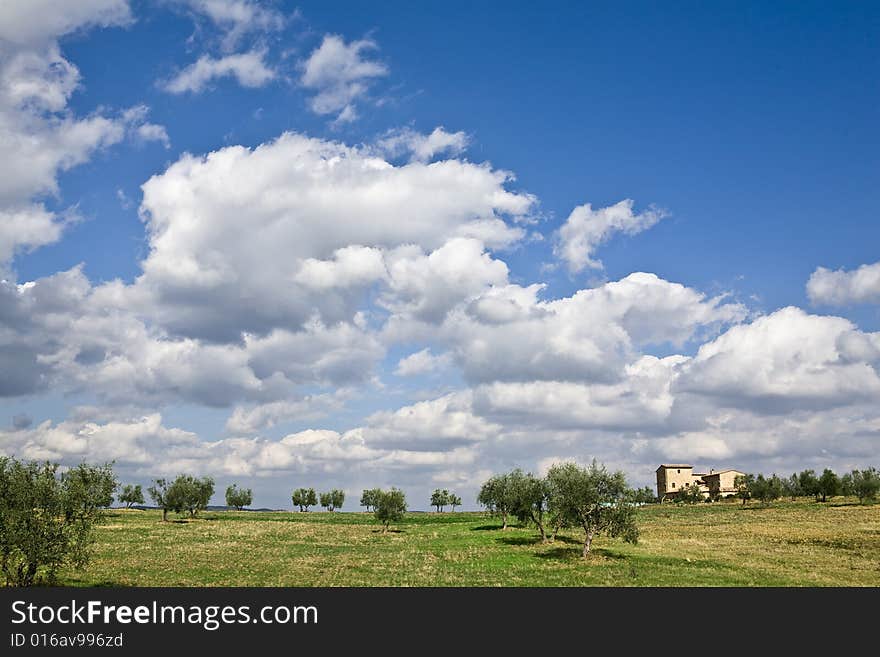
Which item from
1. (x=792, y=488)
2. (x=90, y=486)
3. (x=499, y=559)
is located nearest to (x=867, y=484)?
(x=792, y=488)

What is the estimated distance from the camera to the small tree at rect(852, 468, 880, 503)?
140125 millimetres

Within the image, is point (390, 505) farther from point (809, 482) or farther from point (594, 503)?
point (809, 482)

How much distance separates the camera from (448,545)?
76.5 m

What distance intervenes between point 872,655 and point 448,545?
182ft

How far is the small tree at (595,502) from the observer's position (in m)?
60.3

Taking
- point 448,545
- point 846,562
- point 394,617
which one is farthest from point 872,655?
point 448,545

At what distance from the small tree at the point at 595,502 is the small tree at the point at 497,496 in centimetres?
2706

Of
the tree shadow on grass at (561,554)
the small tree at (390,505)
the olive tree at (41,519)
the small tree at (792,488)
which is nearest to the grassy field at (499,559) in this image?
the tree shadow on grass at (561,554)

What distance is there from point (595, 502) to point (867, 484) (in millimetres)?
109423

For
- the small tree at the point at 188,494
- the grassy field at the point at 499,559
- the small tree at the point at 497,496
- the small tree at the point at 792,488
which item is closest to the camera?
the grassy field at the point at 499,559

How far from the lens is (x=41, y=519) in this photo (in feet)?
132

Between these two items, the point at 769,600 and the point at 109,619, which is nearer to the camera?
the point at 109,619

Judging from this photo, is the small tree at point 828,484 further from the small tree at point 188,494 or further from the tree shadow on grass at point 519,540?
the small tree at point 188,494

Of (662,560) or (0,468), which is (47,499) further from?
(662,560)
